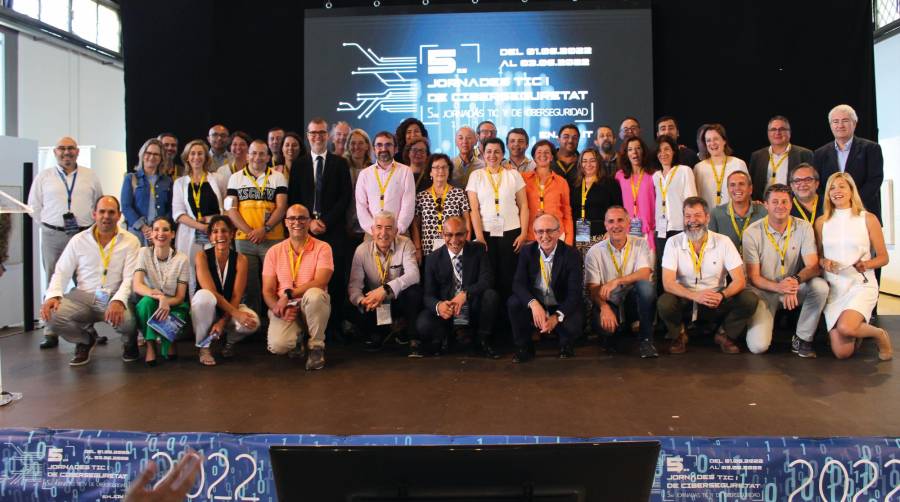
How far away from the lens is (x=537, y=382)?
11.5ft

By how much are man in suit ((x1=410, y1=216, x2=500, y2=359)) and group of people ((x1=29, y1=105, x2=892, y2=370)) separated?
1 cm

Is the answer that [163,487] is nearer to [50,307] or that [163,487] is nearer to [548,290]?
[548,290]

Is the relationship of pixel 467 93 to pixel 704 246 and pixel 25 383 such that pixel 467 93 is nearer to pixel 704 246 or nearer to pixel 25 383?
pixel 704 246

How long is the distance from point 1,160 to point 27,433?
12.8 ft

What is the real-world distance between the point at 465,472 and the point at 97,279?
13.5 ft

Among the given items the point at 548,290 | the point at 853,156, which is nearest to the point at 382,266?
the point at 548,290

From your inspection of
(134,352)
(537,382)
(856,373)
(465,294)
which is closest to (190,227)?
(134,352)

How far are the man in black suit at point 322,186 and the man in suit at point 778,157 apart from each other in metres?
3.15

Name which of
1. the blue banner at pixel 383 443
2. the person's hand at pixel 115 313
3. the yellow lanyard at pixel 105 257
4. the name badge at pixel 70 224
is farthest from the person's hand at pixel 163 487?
the name badge at pixel 70 224

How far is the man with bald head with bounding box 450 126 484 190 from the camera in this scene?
16.1ft

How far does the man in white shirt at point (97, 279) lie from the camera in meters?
4.06

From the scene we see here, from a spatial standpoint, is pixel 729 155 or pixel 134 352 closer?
pixel 134 352

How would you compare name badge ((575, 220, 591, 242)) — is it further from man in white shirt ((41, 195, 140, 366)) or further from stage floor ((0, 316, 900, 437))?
man in white shirt ((41, 195, 140, 366))

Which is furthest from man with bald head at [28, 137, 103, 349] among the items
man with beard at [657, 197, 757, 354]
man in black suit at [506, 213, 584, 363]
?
man with beard at [657, 197, 757, 354]
